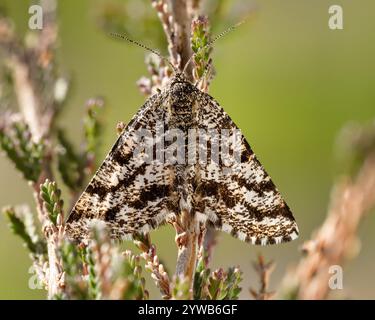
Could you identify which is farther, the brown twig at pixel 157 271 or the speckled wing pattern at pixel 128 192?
the speckled wing pattern at pixel 128 192

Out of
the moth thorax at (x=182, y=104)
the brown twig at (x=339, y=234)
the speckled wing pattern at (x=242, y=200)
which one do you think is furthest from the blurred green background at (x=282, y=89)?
the brown twig at (x=339, y=234)

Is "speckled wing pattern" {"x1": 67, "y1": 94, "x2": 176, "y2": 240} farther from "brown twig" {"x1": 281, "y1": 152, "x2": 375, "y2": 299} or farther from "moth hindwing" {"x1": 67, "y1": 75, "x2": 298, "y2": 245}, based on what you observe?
"brown twig" {"x1": 281, "y1": 152, "x2": 375, "y2": 299}

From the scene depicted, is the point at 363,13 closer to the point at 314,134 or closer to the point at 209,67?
the point at 314,134

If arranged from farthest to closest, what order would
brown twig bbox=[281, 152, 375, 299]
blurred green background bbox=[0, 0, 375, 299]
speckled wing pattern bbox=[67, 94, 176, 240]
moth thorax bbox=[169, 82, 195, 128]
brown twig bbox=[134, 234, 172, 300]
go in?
blurred green background bbox=[0, 0, 375, 299], moth thorax bbox=[169, 82, 195, 128], speckled wing pattern bbox=[67, 94, 176, 240], brown twig bbox=[134, 234, 172, 300], brown twig bbox=[281, 152, 375, 299]

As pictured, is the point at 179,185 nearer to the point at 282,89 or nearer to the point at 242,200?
the point at 242,200

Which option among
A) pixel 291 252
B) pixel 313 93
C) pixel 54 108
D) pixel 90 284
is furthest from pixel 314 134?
pixel 90 284

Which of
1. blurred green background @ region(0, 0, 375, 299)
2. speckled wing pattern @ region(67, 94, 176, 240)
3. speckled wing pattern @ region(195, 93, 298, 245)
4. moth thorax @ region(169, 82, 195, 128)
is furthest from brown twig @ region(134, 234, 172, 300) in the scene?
blurred green background @ region(0, 0, 375, 299)

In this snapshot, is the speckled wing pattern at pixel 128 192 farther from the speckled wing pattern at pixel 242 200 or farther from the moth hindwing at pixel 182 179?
the speckled wing pattern at pixel 242 200
